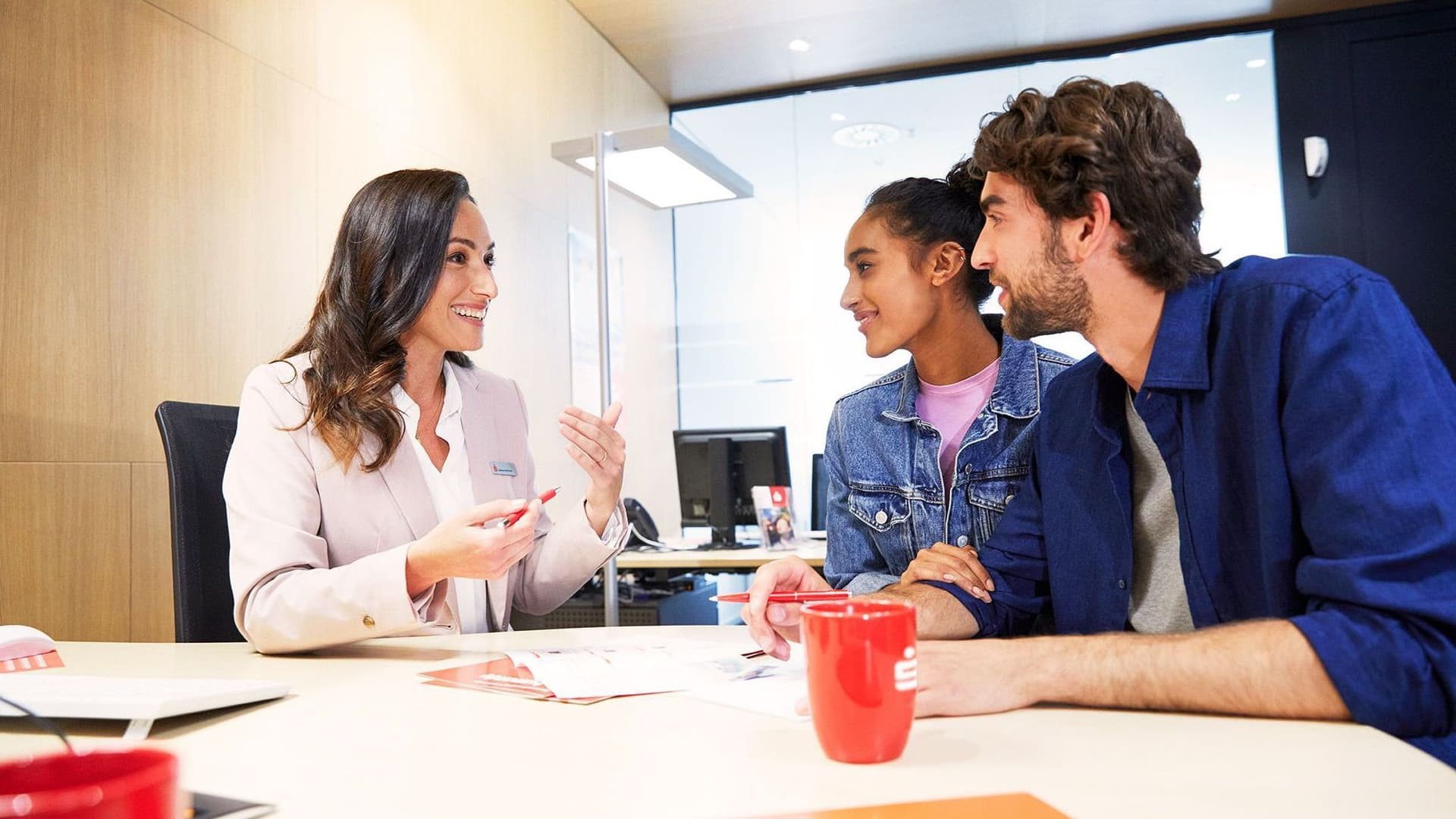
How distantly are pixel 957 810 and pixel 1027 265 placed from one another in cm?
98

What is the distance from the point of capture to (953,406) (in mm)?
1881

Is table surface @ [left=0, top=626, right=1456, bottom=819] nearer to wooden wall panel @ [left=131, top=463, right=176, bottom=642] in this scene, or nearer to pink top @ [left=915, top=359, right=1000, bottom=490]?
pink top @ [left=915, top=359, right=1000, bottom=490]

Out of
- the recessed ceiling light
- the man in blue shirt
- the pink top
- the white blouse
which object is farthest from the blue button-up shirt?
the recessed ceiling light

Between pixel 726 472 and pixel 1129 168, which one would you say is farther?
pixel 726 472

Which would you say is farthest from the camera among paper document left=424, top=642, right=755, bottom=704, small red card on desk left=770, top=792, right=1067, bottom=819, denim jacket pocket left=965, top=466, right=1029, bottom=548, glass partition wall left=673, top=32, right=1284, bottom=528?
glass partition wall left=673, top=32, right=1284, bottom=528

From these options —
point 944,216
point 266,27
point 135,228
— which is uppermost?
point 266,27

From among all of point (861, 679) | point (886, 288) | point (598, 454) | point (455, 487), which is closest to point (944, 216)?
point (886, 288)

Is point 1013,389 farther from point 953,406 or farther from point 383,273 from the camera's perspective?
point 383,273

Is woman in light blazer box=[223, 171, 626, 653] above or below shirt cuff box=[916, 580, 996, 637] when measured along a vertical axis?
above

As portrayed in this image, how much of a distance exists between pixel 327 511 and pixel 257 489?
0.13 m

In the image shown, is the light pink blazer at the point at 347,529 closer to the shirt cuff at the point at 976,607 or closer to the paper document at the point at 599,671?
the paper document at the point at 599,671

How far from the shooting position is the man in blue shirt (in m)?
0.86

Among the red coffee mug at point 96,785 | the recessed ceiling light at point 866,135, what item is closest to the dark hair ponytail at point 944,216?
the red coffee mug at point 96,785

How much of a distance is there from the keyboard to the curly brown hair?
1.17m
